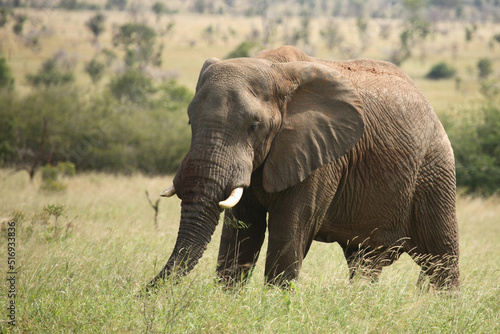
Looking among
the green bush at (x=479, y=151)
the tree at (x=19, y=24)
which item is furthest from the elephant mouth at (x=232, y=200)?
the tree at (x=19, y=24)

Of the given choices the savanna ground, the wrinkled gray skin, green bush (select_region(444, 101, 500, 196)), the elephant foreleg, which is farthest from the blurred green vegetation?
the wrinkled gray skin

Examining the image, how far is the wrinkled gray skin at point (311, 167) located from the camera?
454 centimetres

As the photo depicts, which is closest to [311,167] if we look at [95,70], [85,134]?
[85,134]

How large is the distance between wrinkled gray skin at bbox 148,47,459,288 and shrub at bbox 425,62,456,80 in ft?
165

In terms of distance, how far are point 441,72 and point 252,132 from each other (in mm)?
51924

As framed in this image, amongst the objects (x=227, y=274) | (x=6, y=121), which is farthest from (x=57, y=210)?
(x=6, y=121)

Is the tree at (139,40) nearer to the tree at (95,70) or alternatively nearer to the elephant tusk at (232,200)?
the tree at (95,70)

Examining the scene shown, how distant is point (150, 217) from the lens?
36.2ft

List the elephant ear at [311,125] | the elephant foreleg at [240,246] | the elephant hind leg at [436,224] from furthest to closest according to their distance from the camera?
the elephant hind leg at [436,224] < the elephant foreleg at [240,246] < the elephant ear at [311,125]

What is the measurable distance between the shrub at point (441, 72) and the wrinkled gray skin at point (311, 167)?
50.3m

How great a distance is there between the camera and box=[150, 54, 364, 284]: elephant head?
14.7ft

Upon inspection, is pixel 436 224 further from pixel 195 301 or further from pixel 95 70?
pixel 95 70

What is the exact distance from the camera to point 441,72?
5362cm

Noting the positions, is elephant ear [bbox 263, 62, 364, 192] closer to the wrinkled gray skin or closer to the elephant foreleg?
the wrinkled gray skin
